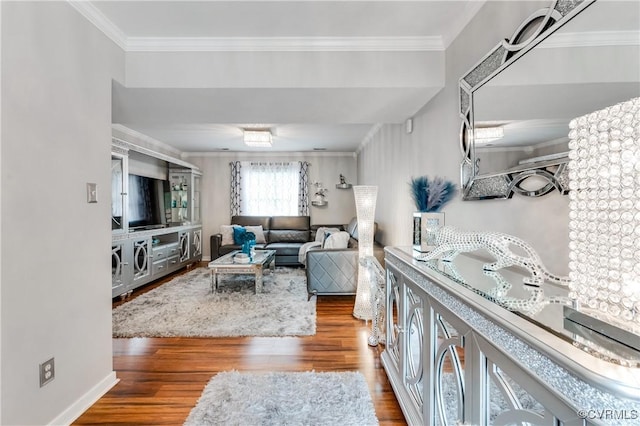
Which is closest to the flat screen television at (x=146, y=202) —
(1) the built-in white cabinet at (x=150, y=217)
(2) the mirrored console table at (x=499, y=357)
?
(1) the built-in white cabinet at (x=150, y=217)

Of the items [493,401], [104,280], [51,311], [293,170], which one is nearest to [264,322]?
[104,280]

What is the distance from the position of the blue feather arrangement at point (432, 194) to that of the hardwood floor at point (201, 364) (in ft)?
4.02

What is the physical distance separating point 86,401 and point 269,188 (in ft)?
17.1

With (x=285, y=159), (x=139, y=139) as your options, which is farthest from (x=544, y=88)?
(x=285, y=159)

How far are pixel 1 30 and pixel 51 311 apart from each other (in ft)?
4.45

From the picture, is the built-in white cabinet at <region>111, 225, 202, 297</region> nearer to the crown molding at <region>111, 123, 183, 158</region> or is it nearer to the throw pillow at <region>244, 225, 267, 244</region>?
the throw pillow at <region>244, 225, 267, 244</region>

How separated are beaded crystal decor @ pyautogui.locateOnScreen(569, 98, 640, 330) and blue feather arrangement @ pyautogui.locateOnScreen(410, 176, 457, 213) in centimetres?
116

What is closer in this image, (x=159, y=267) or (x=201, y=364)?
(x=201, y=364)

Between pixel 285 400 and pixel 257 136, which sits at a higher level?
pixel 257 136

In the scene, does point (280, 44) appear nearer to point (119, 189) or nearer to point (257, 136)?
point (257, 136)

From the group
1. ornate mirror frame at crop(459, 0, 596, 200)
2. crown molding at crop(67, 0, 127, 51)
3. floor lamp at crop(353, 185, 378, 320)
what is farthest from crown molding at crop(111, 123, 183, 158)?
ornate mirror frame at crop(459, 0, 596, 200)

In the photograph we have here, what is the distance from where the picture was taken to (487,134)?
162cm

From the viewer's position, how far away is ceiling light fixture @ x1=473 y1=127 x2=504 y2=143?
59.6 inches

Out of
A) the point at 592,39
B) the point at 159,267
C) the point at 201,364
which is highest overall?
the point at 592,39
